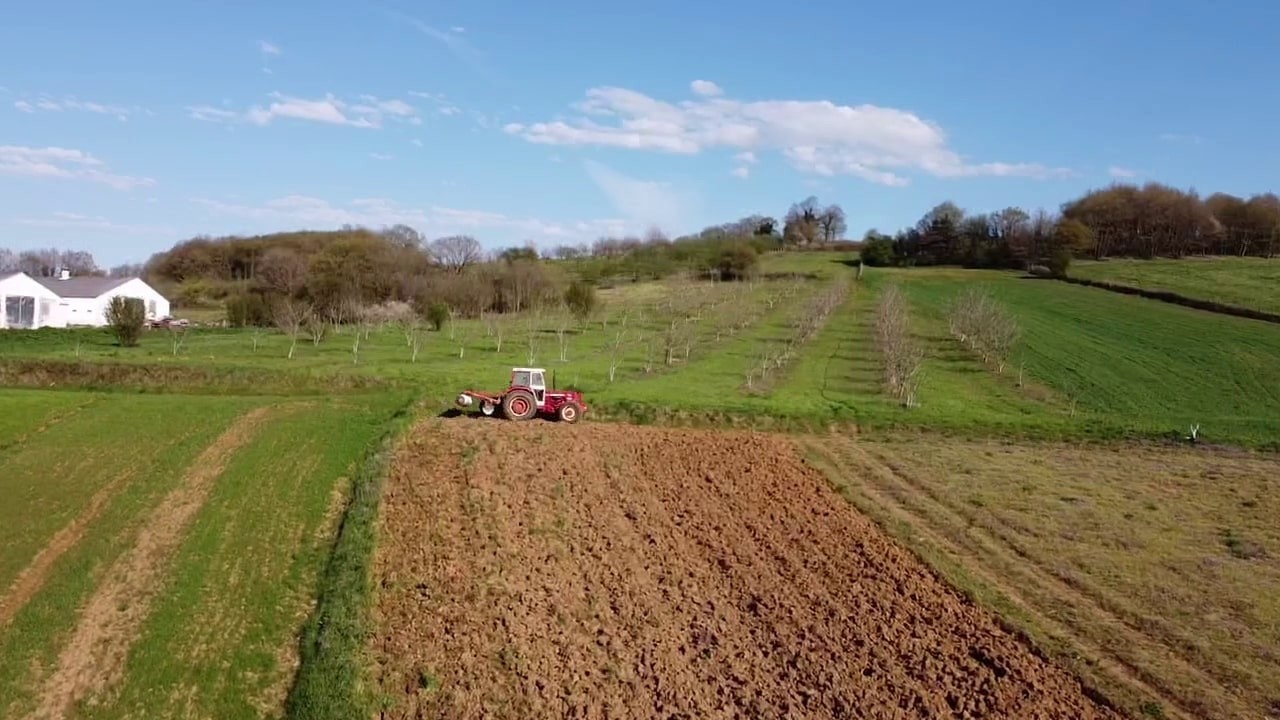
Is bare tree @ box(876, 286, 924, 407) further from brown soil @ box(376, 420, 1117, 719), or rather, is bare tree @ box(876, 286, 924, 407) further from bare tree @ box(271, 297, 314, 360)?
bare tree @ box(271, 297, 314, 360)

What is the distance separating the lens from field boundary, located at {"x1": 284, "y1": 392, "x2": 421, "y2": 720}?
1205 centimetres

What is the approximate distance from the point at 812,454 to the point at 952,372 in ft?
64.2

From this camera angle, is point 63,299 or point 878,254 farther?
point 878,254

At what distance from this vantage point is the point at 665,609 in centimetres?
1488

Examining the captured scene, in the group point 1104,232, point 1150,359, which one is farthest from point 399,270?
point 1104,232

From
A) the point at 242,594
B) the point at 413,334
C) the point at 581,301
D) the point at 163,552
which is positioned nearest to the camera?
the point at 242,594

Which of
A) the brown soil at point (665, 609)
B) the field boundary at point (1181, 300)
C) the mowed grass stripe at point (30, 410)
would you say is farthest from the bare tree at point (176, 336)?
the field boundary at point (1181, 300)

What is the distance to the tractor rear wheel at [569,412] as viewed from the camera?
29328mm

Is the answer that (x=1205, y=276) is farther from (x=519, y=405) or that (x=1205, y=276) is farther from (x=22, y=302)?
(x=22, y=302)

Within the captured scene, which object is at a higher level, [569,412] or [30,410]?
[569,412]

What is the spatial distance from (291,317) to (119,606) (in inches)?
1500

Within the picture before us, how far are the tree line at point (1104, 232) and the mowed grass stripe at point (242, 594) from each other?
3726 inches

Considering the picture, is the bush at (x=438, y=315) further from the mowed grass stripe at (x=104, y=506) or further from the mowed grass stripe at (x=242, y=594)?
the mowed grass stripe at (x=242, y=594)

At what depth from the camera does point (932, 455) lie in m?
27.3
